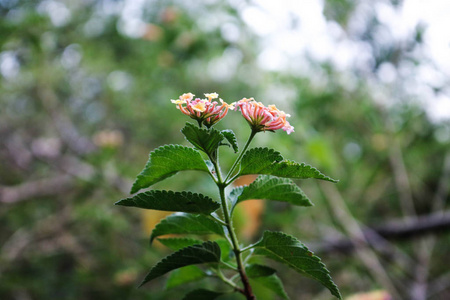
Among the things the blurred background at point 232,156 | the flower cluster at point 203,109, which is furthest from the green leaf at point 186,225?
the blurred background at point 232,156

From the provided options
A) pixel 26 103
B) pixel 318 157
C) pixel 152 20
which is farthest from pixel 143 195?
pixel 26 103

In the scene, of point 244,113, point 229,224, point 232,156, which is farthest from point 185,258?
point 232,156

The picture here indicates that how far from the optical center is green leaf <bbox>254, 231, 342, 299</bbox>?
339mm

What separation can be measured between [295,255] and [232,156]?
42.2 inches

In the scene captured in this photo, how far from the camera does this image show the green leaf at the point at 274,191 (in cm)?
38

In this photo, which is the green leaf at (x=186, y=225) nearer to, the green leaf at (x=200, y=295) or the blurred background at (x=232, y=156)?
the green leaf at (x=200, y=295)

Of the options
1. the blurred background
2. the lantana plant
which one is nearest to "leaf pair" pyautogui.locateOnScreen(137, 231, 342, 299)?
the lantana plant

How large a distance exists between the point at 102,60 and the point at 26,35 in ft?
4.21

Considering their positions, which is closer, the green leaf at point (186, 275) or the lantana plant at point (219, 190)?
the lantana plant at point (219, 190)

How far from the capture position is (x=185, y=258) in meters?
0.35

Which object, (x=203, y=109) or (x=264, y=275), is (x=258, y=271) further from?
(x=203, y=109)

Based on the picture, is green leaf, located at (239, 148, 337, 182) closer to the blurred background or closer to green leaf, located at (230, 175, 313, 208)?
green leaf, located at (230, 175, 313, 208)

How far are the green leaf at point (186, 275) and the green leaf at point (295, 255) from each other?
0.36 ft

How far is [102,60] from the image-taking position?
103 inches
